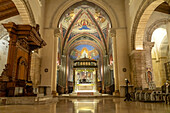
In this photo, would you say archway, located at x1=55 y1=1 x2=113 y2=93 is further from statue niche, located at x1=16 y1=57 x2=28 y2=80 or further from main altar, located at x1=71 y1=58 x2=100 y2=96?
statue niche, located at x1=16 y1=57 x2=28 y2=80

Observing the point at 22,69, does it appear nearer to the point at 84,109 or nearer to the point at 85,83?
the point at 84,109

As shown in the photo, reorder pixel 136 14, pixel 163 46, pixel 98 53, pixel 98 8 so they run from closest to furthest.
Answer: pixel 136 14 < pixel 98 8 < pixel 163 46 < pixel 98 53

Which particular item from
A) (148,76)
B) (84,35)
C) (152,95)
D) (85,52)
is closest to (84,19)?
(84,35)

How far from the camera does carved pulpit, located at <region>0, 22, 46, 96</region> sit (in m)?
4.53

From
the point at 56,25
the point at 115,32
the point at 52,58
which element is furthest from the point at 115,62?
the point at 56,25

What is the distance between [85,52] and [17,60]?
60.1 ft

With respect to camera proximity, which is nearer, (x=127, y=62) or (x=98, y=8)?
(x=127, y=62)

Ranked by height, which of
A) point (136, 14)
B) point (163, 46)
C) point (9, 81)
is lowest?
point (9, 81)

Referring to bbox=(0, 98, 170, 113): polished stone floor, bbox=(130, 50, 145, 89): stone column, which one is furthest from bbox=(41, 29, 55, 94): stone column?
bbox=(0, 98, 170, 113): polished stone floor

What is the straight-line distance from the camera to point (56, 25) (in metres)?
11.3

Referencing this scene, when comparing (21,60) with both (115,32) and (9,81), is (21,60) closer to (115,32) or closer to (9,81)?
(9,81)

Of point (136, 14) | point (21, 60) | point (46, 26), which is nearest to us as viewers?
point (21, 60)

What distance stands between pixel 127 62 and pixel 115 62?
882 mm

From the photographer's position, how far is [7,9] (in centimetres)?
880
